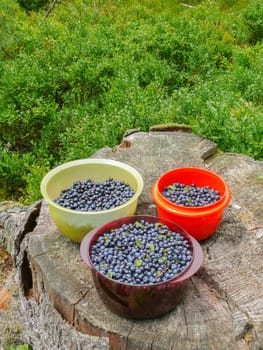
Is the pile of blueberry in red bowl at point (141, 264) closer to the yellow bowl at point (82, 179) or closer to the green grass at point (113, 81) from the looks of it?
the yellow bowl at point (82, 179)

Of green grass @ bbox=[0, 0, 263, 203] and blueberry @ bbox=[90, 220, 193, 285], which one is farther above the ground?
blueberry @ bbox=[90, 220, 193, 285]

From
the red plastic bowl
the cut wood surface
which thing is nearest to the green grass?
the cut wood surface

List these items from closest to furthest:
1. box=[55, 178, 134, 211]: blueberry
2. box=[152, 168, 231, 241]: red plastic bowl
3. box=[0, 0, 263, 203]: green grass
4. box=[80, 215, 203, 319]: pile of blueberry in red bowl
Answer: box=[80, 215, 203, 319]: pile of blueberry in red bowl → box=[152, 168, 231, 241]: red plastic bowl → box=[55, 178, 134, 211]: blueberry → box=[0, 0, 263, 203]: green grass

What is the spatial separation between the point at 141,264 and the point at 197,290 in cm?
35

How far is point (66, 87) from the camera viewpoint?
17.4 ft

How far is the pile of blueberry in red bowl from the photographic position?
6.75 feet

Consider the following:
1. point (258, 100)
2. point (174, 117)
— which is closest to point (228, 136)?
point (174, 117)

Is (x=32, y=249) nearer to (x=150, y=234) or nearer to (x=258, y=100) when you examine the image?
(x=150, y=234)

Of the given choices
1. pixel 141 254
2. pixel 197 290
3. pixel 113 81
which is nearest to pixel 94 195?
pixel 141 254

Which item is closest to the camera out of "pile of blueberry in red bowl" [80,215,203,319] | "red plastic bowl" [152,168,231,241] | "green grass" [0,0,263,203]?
"pile of blueberry in red bowl" [80,215,203,319]

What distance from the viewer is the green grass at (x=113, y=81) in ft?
13.3

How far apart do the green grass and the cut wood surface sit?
111 centimetres

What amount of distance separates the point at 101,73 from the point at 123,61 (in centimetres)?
33

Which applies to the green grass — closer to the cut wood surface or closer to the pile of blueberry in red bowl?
the cut wood surface
